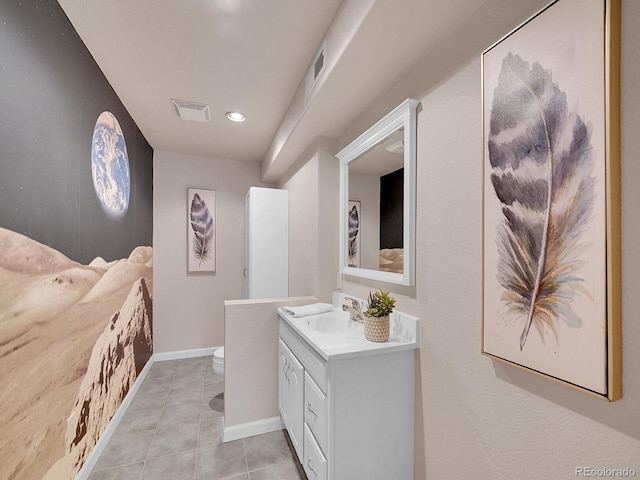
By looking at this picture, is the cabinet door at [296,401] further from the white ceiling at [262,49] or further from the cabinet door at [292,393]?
the white ceiling at [262,49]

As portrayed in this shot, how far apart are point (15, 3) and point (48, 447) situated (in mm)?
1870

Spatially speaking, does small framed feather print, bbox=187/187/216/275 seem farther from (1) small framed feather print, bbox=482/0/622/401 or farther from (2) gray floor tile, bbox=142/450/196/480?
(1) small framed feather print, bbox=482/0/622/401

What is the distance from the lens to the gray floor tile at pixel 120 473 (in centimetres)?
167

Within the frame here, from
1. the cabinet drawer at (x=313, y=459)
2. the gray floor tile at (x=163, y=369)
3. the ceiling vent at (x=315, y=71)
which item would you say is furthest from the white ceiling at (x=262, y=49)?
the gray floor tile at (x=163, y=369)

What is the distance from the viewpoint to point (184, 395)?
260cm

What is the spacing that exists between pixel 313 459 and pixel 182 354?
265cm

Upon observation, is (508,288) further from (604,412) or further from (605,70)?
(605,70)

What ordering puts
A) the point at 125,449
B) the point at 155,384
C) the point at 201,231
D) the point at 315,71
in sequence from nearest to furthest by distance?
the point at 315,71
the point at 125,449
the point at 155,384
the point at 201,231

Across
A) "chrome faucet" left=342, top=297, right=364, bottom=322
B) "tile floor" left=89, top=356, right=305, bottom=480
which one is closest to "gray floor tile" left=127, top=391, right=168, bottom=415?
"tile floor" left=89, top=356, right=305, bottom=480

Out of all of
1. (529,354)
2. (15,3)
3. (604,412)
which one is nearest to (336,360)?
(529,354)

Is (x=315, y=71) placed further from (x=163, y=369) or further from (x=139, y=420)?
(x=163, y=369)

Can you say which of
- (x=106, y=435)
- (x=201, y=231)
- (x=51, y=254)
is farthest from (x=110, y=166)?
(x=106, y=435)

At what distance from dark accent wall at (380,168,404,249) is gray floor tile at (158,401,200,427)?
2.03 m

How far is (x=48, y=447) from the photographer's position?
130 cm
